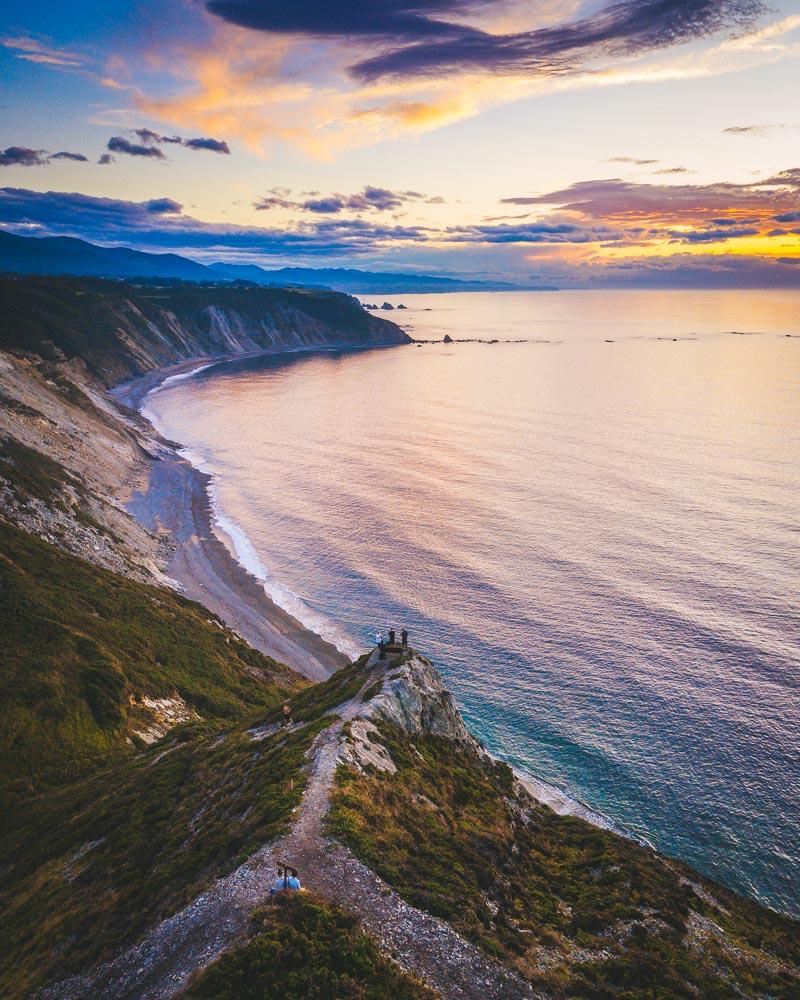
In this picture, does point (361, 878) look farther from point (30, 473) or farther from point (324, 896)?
point (30, 473)

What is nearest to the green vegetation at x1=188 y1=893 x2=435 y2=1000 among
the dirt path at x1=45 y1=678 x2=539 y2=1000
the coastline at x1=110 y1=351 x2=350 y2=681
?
the dirt path at x1=45 y1=678 x2=539 y2=1000

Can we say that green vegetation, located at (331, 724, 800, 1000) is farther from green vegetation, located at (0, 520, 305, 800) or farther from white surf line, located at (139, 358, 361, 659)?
white surf line, located at (139, 358, 361, 659)

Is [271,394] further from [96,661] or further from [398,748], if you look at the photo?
[398,748]

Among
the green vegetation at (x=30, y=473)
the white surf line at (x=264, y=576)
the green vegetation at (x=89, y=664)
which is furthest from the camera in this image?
the white surf line at (x=264, y=576)

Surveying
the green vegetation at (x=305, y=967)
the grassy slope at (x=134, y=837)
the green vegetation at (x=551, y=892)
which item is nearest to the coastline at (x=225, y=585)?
the green vegetation at (x=551, y=892)

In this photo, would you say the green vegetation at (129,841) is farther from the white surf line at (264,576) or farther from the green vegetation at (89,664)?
the white surf line at (264,576)

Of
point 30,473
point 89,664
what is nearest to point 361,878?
point 89,664
